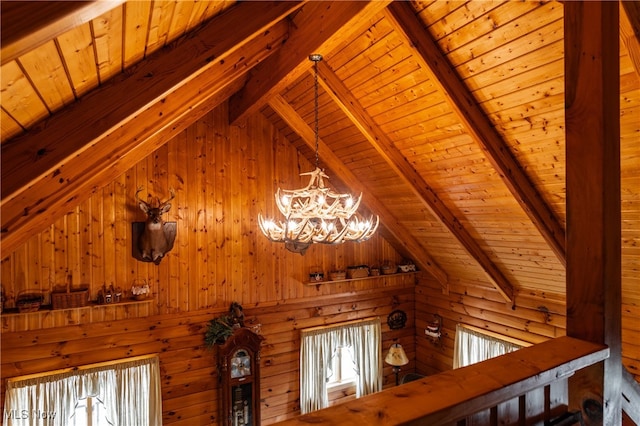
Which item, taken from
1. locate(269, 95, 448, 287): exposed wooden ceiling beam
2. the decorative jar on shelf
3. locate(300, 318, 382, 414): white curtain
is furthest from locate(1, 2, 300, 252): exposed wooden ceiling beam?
locate(300, 318, 382, 414): white curtain

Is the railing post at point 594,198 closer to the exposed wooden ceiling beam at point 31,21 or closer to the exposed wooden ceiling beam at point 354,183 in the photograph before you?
the exposed wooden ceiling beam at point 31,21

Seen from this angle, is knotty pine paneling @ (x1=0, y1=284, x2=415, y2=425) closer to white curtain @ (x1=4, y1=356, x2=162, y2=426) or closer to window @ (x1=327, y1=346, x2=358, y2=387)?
white curtain @ (x1=4, y1=356, x2=162, y2=426)

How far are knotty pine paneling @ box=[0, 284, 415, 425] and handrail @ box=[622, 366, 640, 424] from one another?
431 centimetres

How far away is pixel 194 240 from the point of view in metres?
4.73

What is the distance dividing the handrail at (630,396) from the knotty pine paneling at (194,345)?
4.31 m

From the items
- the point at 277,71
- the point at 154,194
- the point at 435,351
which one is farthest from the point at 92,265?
the point at 435,351

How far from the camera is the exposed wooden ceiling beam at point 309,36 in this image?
6.97 feet

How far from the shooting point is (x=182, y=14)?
1539 millimetres

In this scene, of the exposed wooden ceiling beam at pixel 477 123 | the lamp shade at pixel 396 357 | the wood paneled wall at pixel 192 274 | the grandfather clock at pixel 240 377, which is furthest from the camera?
the lamp shade at pixel 396 357

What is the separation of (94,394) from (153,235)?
2.01 metres

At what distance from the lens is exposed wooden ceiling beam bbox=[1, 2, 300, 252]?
1.50 meters

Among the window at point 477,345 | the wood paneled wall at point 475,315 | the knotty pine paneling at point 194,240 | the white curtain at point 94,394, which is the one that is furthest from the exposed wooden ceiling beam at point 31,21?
the window at point 477,345

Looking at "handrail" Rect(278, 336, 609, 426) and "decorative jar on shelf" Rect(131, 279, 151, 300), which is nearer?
"handrail" Rect(278, 336, 609, 426)

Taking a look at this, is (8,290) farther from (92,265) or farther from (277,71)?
(277,71)
